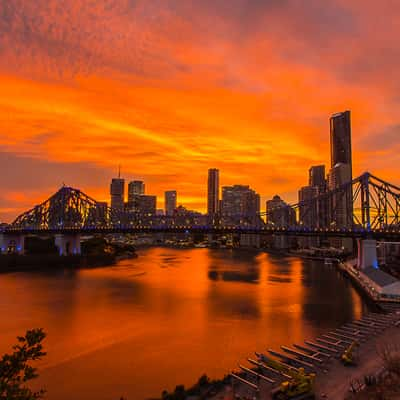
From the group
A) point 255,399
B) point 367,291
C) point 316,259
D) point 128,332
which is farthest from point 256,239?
point 255,399

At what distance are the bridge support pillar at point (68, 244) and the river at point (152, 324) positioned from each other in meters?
27.5

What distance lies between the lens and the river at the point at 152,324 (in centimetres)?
1616

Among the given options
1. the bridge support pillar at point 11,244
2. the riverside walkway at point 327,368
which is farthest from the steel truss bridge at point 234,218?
the riverside walkway at point 327,368

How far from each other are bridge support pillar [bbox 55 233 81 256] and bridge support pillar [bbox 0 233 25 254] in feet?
25.3

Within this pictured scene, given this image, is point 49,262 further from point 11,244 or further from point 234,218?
point 234,218

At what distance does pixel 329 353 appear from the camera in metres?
15.7

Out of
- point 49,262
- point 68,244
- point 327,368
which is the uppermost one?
point 68,244

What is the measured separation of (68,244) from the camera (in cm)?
7762

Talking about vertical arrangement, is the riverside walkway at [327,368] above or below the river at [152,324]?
above

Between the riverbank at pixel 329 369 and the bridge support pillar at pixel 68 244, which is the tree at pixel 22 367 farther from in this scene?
the bridge support pillar at pixel 68 244

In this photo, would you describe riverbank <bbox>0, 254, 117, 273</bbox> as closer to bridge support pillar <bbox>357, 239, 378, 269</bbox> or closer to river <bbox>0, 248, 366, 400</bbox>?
river <bbox>0, 248, 366, 400</bbox>

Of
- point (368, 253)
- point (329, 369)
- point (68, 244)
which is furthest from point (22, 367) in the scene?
point (68, 244)

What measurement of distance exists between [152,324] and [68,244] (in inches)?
2287

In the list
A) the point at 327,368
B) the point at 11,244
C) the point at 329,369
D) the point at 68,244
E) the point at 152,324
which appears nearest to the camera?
the point at 329,369
